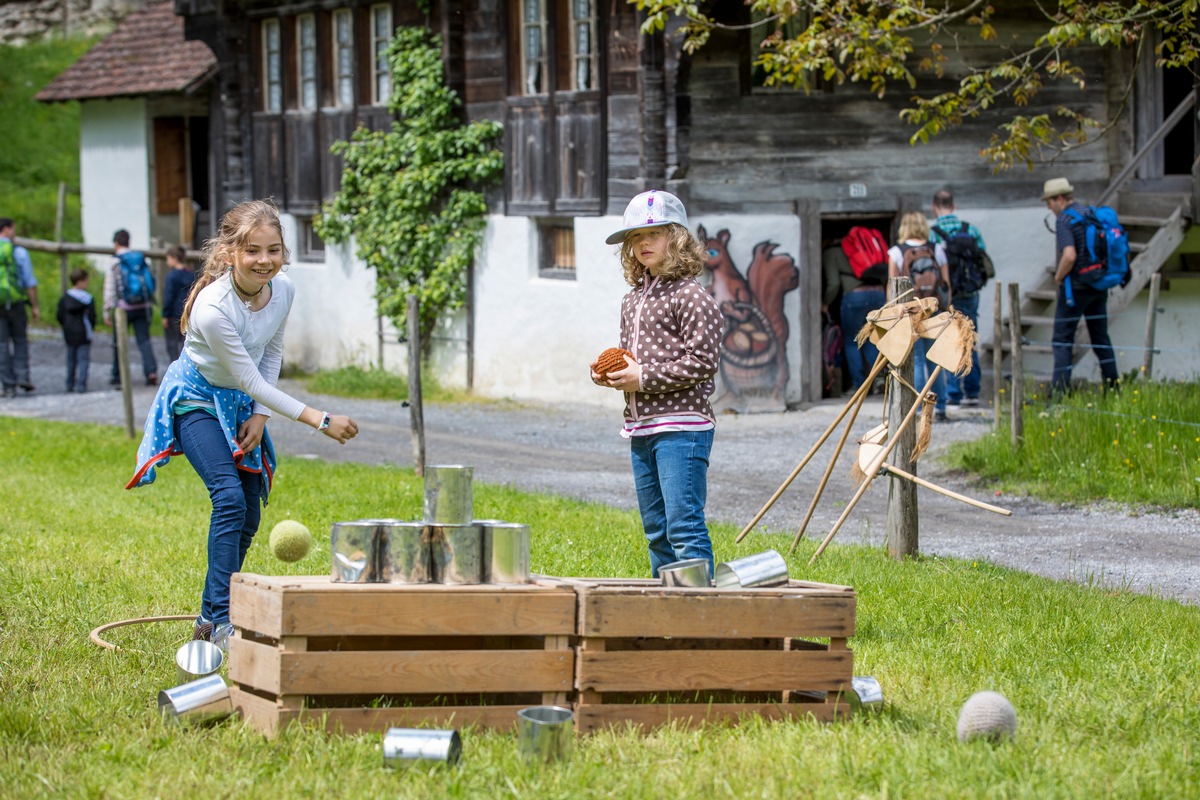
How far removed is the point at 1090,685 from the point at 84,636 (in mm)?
3780

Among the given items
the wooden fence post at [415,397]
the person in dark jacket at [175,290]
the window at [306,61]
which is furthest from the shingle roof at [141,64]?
the wooden fence post at [415,397]

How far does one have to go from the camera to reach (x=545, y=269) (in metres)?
17.9

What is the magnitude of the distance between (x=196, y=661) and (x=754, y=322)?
11.5 metres

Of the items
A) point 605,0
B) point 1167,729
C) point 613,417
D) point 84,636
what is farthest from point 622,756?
point 605,0

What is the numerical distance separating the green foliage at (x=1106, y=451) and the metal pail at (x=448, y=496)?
267 inches

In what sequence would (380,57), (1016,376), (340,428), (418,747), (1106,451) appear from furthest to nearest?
(380,57) < (1016,376) < (1106,451) < (340,428) < (418,747)

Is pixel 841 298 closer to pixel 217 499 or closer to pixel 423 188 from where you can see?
pixel 423 188

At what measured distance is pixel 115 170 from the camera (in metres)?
29.0

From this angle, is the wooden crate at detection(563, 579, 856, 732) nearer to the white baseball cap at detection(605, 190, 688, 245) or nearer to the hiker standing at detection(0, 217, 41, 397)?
the white baseball cap at detection(605, 190, 688, 245)

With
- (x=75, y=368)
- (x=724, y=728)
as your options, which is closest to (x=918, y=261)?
(x=724, y=728)

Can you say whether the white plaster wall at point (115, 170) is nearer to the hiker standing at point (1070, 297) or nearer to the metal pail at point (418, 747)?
the hiker standing at point (1070, 297)

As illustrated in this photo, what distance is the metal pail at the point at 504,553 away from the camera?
4816mm

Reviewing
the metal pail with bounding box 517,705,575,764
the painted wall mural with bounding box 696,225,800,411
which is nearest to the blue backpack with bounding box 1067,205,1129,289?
the painted wall mural with bounding box 696,225,800,411

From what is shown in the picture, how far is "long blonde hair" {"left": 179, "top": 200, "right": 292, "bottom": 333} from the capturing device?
5707 millimetres
